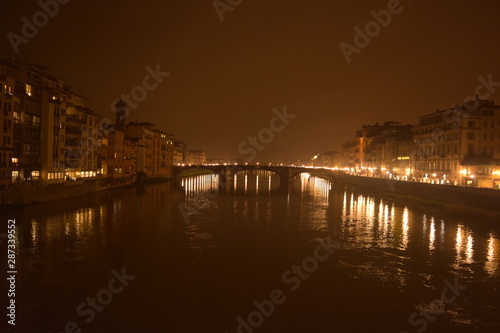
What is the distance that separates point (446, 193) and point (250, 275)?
30128mm

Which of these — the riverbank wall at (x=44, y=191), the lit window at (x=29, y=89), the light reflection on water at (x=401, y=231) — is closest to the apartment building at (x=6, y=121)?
the riverbank wall at (x=44, y=191)

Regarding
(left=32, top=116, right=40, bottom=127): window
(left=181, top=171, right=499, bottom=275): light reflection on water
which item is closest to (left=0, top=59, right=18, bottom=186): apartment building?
(left=32, top=116, right=40, bottom=127): window

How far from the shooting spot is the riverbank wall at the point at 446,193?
3262 centimetres

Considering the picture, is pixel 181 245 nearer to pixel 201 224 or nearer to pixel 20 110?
pixel 201 224

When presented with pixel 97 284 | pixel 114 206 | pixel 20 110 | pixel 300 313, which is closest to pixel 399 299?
pixel 300 313

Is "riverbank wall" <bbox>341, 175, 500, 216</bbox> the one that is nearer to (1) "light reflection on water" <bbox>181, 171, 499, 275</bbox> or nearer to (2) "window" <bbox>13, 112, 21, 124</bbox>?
(1) "light reflection on water" <bbox>181, 171, 499, 275</bbox>

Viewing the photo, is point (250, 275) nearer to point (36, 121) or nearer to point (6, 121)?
point (6, 121)

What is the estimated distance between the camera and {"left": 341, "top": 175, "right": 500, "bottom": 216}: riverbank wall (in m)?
32.6

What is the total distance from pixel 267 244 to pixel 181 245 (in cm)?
501

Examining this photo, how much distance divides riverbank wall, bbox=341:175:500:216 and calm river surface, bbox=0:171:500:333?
2.90 meters

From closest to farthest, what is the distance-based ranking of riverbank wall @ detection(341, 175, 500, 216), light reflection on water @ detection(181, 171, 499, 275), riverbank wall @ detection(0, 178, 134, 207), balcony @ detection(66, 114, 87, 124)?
1. light reflection on water @ detection(181, 171, 499, 275)
2. riverbank wall @ detection(0, 178, 134, 207)
3. riverbank wall @ detection(341, 175, 500, 216)
4. balcony @ detection(66, 114, 87, 124)

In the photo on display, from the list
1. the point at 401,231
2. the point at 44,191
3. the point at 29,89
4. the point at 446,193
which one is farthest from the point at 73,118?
the point at 446,193

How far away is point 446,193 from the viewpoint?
39.7 meters

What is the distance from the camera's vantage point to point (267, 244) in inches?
914
